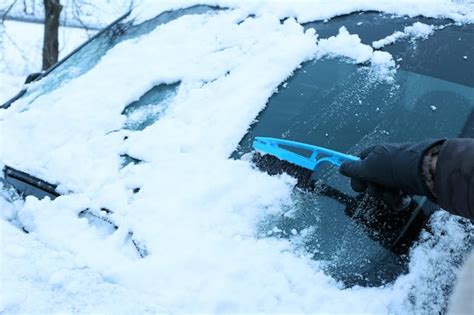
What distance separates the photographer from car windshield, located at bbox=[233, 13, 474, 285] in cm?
165

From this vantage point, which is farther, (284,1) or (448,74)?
(284,1)

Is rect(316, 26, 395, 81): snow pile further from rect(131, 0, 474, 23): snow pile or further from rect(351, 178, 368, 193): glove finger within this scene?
rect(351, 178, 368, 193): glove finger

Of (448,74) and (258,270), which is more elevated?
(448,74)

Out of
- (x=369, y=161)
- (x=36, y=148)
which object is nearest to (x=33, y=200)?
(x=36, y=148)

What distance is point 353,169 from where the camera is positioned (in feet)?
5.64

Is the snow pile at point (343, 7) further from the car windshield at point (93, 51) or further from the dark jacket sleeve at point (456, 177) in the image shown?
the dark jacket sleeve at point (456, 177)

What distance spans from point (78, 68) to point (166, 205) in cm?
156

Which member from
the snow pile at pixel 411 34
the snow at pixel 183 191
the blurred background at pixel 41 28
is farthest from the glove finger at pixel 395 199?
the blurred background at pixel 41 28

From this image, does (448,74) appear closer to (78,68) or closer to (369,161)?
(369,161)

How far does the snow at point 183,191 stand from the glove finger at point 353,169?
0.21 meters

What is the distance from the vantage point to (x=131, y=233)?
1.77m

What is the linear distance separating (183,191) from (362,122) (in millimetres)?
723

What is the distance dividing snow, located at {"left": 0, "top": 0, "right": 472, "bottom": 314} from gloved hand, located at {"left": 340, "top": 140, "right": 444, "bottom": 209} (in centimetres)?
17

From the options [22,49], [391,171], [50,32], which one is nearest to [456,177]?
[391,171]
